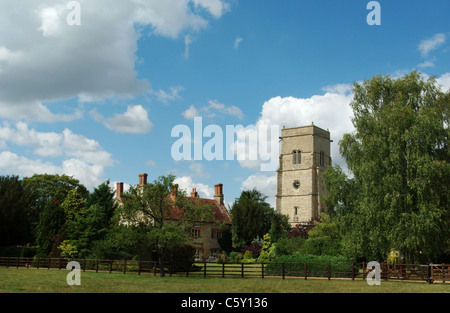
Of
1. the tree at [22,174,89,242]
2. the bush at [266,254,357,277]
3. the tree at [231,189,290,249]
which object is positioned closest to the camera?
the bush at [266,254,357,277]

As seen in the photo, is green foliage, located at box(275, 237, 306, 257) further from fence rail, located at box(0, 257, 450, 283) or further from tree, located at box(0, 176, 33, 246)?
tree, located at box(0, 176, 33, 246)

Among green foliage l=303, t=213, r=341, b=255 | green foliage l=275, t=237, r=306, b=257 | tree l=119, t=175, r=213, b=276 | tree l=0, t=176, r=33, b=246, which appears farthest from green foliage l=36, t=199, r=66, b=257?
green foliage l=303, t=213, r=341, b=255

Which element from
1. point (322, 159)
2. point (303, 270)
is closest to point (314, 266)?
point (303, 270)

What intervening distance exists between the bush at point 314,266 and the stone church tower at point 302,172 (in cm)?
4124

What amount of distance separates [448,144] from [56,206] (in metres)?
34.3

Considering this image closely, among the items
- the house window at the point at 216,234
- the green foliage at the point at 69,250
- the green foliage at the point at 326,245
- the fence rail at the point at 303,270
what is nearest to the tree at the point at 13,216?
the green foliage at the point at 69,250

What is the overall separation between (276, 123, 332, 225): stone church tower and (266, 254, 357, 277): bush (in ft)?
135

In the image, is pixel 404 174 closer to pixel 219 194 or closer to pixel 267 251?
pixel 267 251

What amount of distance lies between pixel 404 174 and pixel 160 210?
50.2ft

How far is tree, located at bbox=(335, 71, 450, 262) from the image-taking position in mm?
27719

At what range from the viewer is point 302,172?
7569 cm
